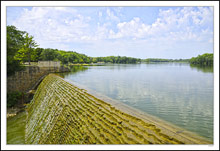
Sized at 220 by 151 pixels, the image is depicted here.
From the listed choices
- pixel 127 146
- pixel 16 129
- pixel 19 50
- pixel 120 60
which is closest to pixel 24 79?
pixel 16 129

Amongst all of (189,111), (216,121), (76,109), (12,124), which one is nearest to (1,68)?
(76,109)

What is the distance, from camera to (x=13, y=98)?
10891 mm

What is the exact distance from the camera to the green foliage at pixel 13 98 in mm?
10492

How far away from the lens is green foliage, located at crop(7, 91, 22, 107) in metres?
10.5

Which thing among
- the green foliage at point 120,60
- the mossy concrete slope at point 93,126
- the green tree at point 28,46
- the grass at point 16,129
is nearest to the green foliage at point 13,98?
the grass at point 16,129

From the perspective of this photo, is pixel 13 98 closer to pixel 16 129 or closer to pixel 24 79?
pixel 24 79

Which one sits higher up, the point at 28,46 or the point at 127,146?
the point at 28,46

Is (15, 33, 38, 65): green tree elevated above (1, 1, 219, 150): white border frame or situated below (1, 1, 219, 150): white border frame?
above

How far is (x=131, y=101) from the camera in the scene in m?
8.61

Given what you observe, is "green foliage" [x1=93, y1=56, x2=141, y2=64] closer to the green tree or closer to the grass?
the green tree

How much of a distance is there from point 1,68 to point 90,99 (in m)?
2.43

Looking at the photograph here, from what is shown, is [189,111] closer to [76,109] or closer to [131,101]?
[131,101]

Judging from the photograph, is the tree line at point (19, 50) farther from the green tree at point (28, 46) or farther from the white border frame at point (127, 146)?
the white border frame at point (127, 146)

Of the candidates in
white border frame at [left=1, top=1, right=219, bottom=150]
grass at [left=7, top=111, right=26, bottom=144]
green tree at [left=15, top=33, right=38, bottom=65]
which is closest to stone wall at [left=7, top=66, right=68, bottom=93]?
grass at [left=7, top=111, right=26, bottom=144]
